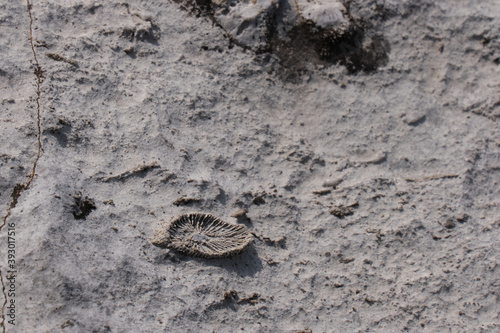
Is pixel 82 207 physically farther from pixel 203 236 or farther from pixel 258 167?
pixel 258 167

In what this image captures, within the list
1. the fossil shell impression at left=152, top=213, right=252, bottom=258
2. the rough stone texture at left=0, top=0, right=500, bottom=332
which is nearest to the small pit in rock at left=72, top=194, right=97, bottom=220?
the rough stone texture at left=0, top=0, right=500, bottom=332

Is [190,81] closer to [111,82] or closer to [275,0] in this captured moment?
[111,82]

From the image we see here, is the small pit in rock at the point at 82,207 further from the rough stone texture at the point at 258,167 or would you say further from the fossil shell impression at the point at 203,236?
the fossil shell impression at the point at 203,236

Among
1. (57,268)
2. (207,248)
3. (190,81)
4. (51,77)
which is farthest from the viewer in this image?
(190,81)

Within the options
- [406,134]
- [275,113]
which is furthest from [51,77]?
[406,134]

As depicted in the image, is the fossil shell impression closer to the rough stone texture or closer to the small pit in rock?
the rough stone texture

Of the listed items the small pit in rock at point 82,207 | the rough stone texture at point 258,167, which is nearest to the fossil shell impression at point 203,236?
the rough stone texture at point 258,167

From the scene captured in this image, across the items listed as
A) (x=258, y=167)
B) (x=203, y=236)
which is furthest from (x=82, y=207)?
(x=258, y=167)
